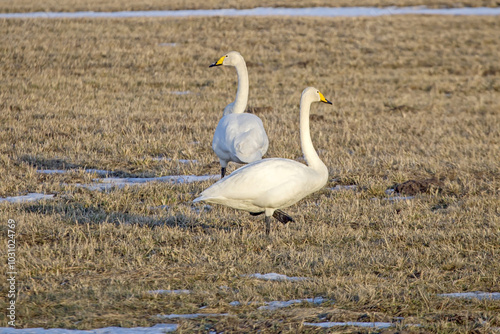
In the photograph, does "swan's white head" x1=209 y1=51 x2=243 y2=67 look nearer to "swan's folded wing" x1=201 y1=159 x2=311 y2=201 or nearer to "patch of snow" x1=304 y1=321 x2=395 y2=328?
"swan's folded wing" x1=201 y1=159 x2=311 y2=201

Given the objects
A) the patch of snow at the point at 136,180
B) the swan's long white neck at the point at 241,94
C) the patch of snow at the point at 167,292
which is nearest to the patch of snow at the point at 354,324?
the patch of snow at the point at 167,292

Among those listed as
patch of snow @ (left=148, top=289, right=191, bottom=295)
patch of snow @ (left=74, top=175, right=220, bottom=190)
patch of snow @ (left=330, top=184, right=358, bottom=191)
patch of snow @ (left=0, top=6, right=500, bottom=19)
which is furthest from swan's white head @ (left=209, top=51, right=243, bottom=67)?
patch of snow @ (left=0, top=6, right=500, bottom=19)

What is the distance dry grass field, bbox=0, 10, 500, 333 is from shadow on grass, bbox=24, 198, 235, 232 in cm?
3

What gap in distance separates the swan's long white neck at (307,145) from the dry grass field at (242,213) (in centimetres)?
68

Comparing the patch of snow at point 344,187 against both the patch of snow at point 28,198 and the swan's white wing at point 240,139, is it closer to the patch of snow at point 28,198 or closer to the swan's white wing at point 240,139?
the swan's white wing at point 240,139

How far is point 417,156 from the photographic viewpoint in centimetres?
1074

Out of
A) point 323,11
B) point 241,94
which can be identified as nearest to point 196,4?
point 323,11

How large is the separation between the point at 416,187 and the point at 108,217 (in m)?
4.09

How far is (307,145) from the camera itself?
22.4 ft

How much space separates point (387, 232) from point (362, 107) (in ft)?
31.8

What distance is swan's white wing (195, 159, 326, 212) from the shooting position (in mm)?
6152

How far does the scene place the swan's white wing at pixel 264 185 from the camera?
6.15 m

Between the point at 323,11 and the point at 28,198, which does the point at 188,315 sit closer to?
the point at 28,198

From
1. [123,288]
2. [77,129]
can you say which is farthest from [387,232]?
[77,129]
